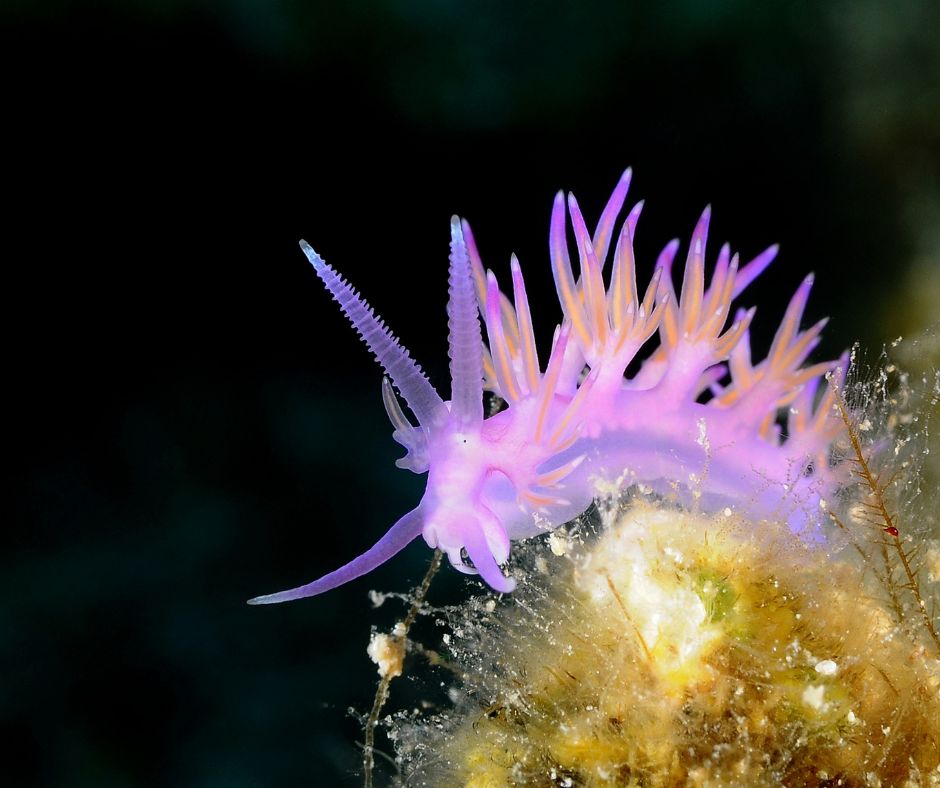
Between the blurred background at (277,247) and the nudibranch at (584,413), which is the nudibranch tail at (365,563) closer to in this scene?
the nudibranch at (584,413)

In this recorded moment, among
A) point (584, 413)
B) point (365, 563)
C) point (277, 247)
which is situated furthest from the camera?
point (277, 247)

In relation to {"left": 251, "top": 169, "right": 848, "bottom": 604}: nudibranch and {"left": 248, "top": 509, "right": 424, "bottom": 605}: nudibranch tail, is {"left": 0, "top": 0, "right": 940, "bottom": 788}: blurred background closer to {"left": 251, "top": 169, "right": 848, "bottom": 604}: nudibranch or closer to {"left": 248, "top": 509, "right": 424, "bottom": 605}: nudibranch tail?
{"left": 251, "top": 169, "right": 848, "bottom": 604}: nudibranch

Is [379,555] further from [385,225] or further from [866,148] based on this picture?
[866,148]

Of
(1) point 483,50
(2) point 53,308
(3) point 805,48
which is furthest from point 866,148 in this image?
(2) point 53,308

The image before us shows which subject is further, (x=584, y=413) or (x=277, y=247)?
(x=277, y=247)

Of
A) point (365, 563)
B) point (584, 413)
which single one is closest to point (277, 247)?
point (584, 413)

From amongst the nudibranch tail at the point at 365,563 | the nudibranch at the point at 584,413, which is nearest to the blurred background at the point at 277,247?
the nudibranch at the point at 584,413

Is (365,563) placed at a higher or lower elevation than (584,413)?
lower

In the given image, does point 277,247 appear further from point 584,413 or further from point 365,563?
point 365,563
